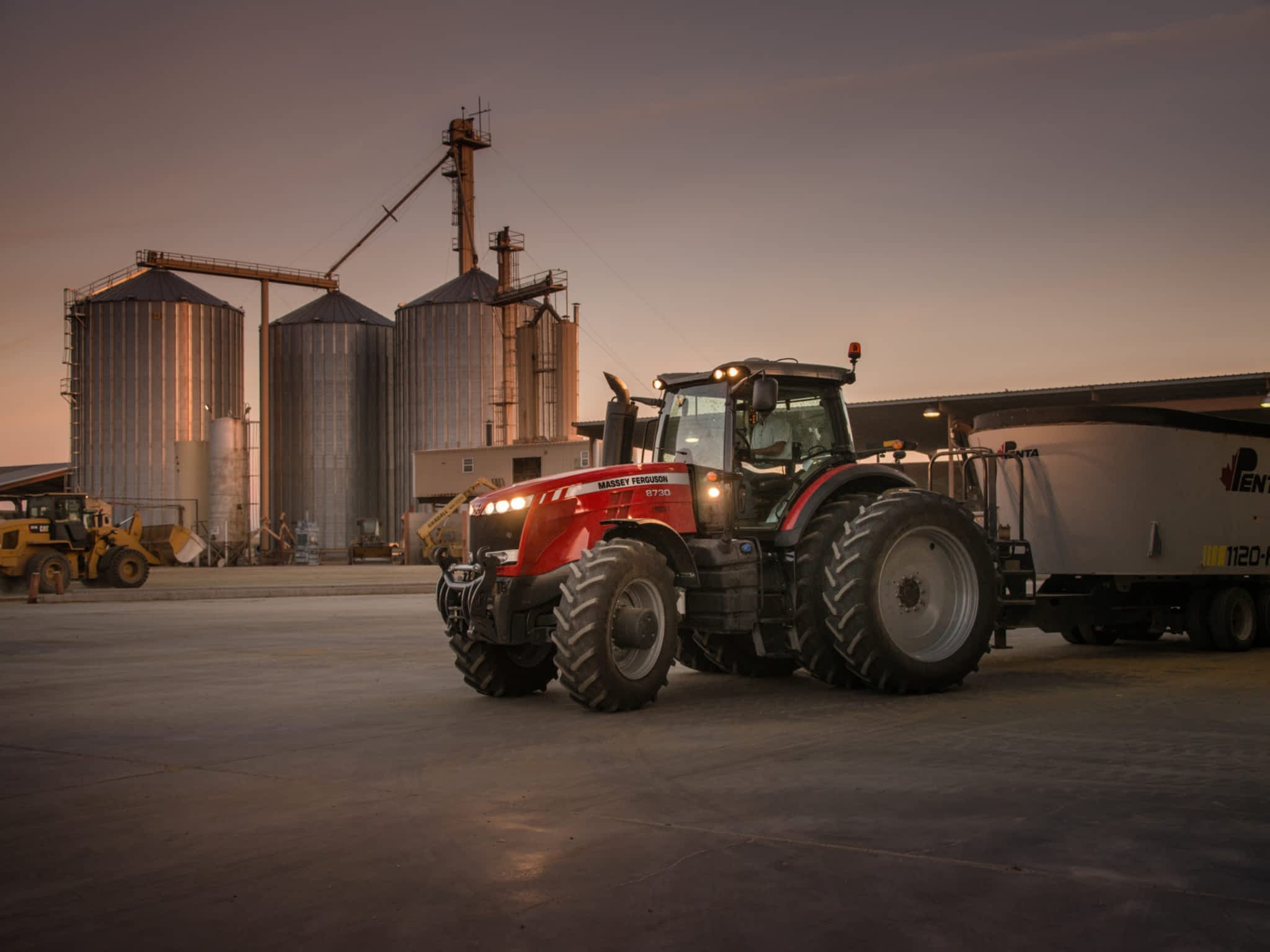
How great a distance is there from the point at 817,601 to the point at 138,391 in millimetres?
52632

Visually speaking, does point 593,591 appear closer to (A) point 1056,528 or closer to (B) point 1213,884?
(B) point 1213,884

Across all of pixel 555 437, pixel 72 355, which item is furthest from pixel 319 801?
pixel 72 355

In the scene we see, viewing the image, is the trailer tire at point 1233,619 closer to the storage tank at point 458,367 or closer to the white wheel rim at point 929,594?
the white wheel rim at point 929,594

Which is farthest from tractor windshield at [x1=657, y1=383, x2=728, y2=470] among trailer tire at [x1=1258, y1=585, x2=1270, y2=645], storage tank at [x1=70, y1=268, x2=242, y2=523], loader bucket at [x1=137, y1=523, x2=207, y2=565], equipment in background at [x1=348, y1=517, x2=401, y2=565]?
storage tank at [x1=70, y1=268, x2=242, y2=523]

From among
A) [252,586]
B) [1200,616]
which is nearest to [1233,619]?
[1200,616]

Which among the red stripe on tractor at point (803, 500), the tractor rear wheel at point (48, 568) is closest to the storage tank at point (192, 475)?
the tractor rear wheel at point (48, 568)

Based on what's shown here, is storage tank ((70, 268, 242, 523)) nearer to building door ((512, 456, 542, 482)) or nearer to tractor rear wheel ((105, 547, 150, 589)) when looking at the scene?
building door ((512, 456, 542, 482))

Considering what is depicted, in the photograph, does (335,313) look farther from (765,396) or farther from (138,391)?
(765,396)

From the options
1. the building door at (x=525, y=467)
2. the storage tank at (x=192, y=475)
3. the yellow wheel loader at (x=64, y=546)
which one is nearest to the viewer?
the yellow wheel loader at (x=64, y=546)

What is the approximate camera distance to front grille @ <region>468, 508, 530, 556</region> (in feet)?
29.3

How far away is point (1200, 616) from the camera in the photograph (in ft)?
43.2

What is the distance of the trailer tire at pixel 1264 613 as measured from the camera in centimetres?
1357

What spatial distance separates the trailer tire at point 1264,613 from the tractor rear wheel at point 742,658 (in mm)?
6264

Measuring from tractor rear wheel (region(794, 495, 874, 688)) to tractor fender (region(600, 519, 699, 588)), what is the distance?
0.95m
